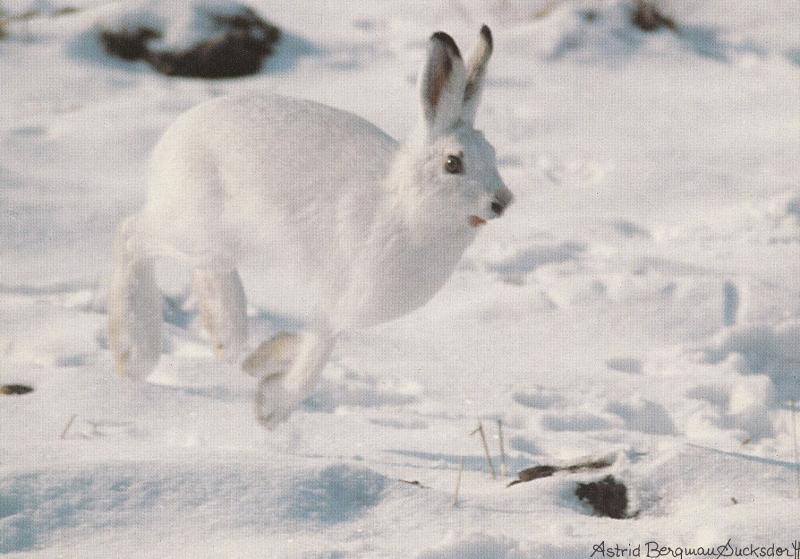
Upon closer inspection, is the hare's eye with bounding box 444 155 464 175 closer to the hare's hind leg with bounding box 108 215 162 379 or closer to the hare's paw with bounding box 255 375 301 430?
the hare's paw with bounding box 255 375 301 430

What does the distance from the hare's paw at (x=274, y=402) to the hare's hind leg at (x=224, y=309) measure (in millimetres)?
285

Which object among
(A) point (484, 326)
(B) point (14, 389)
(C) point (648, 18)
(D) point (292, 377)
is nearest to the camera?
(D) point (292, 377)

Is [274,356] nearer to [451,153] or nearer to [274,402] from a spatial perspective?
[274,402]

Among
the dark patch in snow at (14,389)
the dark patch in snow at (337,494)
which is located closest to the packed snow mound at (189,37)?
the dark patch in snow at (14,389)

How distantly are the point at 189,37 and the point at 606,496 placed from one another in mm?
5155

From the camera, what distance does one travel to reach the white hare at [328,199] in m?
1.88

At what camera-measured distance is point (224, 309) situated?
2443 millimetres

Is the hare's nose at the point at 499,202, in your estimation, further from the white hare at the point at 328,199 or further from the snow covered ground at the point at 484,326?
the snow covered ground at the point at 484,326

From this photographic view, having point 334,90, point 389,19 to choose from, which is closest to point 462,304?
point 334,90

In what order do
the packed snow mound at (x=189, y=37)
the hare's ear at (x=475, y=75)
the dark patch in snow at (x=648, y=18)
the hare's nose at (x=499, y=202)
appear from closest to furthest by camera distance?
the hare's nose at (x=499, y=202)
the hare's ear at (x=475, y=75)
the packed snow mound at (x=189, y=37)
the dark patch in snow at (x=648, y=18)

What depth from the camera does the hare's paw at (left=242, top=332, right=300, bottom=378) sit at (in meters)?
2.20

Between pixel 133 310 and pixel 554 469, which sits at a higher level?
pixel 133 310

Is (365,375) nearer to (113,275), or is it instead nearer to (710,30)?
(113,275)
